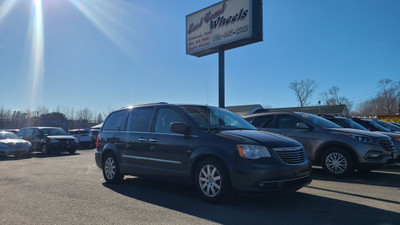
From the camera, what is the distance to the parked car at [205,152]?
4578 millimetres

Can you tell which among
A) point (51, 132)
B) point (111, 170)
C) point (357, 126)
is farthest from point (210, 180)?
point (51, 132)

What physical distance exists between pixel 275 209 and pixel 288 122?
444 cm

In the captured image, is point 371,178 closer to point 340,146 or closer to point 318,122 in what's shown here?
point 340,146

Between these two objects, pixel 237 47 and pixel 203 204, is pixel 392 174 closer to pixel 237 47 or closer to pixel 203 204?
pixel 203 204

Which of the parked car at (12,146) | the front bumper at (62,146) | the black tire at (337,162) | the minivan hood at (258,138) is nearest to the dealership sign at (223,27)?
the front bumper at (62,146)

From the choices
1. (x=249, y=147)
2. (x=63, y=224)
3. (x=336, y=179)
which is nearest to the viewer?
(x=63, y=224)

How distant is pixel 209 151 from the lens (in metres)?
4.91

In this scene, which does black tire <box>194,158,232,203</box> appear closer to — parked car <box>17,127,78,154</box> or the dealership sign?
the dealership sign

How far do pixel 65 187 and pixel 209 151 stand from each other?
364cm

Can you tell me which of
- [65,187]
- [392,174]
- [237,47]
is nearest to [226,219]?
[65,187]

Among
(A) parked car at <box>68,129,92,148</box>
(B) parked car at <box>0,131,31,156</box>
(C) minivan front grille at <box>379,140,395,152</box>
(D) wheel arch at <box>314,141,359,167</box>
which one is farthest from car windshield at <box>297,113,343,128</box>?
(A) parked car at <box>68,129,92,148</box>

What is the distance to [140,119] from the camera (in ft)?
21.6

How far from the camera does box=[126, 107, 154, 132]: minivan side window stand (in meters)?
6.35

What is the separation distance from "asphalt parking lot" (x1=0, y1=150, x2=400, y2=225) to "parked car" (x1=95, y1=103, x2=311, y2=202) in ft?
1.06
